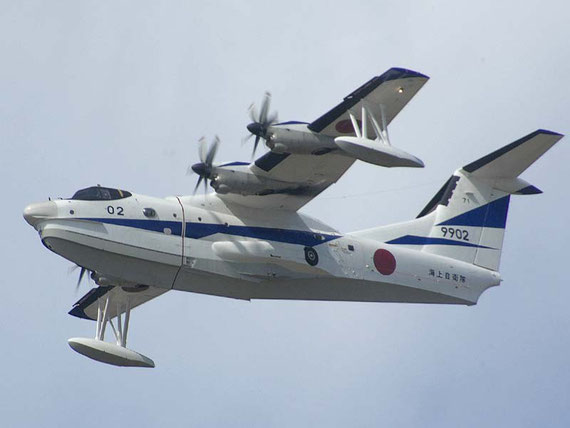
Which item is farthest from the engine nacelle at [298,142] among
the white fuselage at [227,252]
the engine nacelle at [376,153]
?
the white fuselage at [227,252]

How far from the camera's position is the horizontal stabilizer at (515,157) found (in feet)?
86.7

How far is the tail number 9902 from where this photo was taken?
1144 inches

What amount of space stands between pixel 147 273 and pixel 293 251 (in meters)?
3.34

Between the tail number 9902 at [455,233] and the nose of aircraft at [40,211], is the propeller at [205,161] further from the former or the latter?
the tail number 9902 at [455,233]

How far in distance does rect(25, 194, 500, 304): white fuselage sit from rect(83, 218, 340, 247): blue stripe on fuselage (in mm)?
22

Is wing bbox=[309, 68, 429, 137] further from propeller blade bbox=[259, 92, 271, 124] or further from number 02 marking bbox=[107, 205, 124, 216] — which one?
number 02 marking bbox=[107, 205, 124, 216]

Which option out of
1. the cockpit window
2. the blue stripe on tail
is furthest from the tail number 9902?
the cockpit window

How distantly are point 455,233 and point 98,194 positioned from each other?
9.58 m

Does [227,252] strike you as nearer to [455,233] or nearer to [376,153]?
[376,153]

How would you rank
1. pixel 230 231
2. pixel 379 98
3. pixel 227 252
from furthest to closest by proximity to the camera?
pixel 230 231 → pixel 227 252 → pixel 379 98

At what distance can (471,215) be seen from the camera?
2953 centimetres

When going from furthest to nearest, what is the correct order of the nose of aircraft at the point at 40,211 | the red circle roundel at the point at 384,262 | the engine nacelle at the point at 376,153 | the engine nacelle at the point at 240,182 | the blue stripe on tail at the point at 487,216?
the blue stripe on tail at the point at 487,216, the red circle roundel at the point at 384,262, the engine nacelle at the point at 240,182, the nose of aircraft at the point at 40,211, the engine nacelle at the point at 376,153

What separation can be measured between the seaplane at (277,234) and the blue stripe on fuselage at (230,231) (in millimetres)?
27

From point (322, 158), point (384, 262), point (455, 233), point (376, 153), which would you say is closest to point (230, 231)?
point (322, 158)
